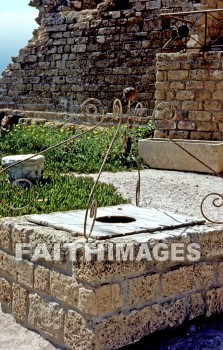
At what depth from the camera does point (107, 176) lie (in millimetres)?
8828

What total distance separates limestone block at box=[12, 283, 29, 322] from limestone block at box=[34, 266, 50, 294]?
0.17 metres

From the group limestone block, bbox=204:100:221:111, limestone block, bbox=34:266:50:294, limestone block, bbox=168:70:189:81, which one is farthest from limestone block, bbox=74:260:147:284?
limestone block, bbox=168:70:189:81

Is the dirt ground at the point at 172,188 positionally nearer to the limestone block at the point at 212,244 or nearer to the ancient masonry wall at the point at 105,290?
the ancient masonry wall at the point at 105,290

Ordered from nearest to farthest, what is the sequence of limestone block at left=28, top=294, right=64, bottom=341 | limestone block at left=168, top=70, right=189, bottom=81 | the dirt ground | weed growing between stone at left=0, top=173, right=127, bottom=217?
1. limestone block at left=28, top=294, right=64, bottom=341
2. weed growing between stone at left=0, top=173, right=127, bottom=217
3. the dirt ground
4. limestone block at left=168, top=70, right=189, bottom=81

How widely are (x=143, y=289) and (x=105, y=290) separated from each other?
11.6 inches

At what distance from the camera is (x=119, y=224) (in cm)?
390

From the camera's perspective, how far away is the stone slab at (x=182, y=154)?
30.4ft

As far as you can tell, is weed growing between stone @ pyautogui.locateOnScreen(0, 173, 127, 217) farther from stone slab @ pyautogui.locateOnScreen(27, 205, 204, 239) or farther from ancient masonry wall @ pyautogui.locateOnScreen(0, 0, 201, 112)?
ancient masonry wall @ pyautogui.locateOnScreen(0, 0, 201, 112)

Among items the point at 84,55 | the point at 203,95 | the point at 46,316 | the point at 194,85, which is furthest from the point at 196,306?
the point at 84,55

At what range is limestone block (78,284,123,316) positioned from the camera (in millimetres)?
3324

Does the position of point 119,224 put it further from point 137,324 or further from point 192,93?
point 192,93

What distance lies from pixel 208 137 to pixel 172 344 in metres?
6.24

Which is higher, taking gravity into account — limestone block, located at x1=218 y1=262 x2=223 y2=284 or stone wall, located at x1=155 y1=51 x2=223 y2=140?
stone wall, located at x1=155 y1=51 x2=223 y2=140

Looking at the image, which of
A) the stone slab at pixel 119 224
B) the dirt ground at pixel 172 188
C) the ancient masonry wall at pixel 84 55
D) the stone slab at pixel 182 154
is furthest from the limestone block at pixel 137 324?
the ancient masonry wall at pixel 84 55
